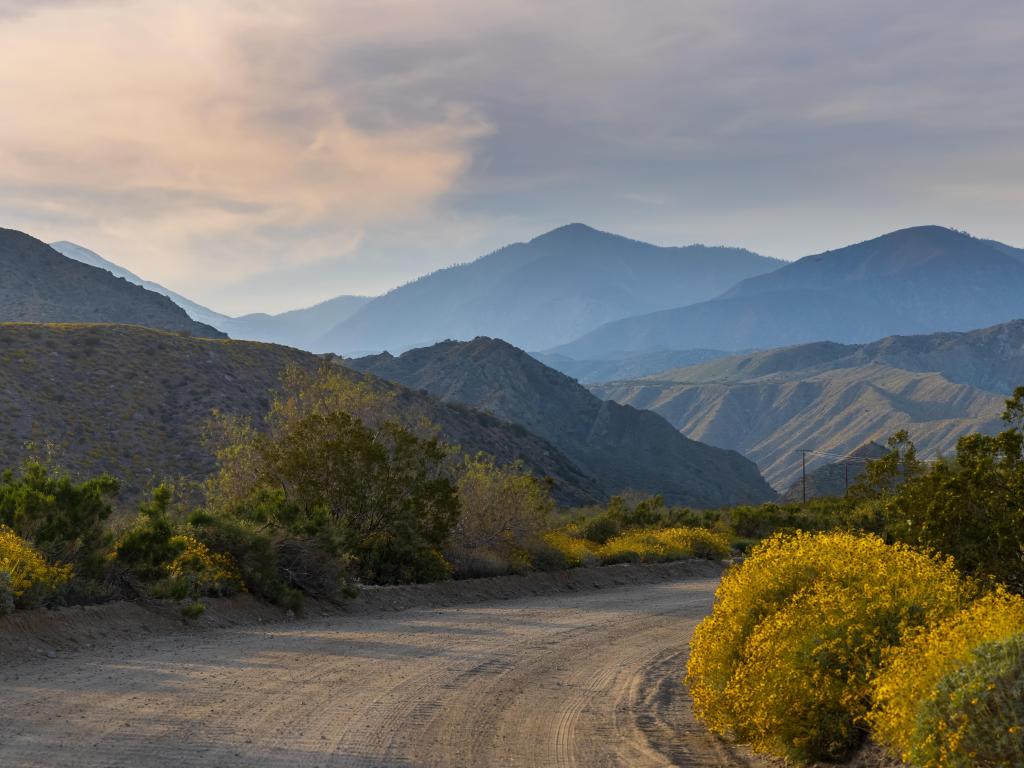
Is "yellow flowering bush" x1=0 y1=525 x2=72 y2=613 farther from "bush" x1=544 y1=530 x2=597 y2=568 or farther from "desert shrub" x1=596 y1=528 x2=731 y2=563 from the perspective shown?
"desert shrub" x1=596 y1=528 x2=731 y2=563

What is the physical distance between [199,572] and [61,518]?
2473 mm

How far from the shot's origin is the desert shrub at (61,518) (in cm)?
1509

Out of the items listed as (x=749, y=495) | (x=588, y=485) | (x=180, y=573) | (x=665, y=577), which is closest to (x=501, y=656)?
(x=180, y=573)

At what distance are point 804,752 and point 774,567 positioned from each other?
1980mm

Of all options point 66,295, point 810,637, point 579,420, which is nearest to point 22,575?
point 810,637

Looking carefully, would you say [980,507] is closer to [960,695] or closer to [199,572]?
[960,695]

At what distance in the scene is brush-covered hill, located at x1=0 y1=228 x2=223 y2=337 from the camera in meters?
93.1

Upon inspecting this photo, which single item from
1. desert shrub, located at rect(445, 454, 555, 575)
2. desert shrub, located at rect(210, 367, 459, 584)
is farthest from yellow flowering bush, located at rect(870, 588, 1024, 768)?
desert shrub, located at rect(445, 454, 555, 575)

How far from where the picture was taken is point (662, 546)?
33031mm

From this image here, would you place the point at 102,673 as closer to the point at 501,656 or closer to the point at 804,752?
the point at 501,656

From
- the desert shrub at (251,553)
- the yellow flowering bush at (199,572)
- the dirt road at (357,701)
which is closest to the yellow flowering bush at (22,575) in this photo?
the dirt road at (357,701)

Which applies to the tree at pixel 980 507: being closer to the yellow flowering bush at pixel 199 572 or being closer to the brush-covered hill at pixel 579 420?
the yellow flowering bush at pixel 199 572

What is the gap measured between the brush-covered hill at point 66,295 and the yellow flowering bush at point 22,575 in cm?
8032

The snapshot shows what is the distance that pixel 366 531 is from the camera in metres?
22.3
